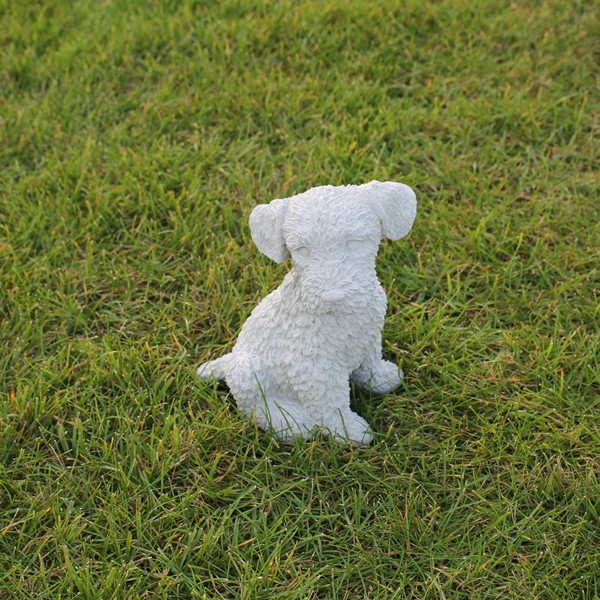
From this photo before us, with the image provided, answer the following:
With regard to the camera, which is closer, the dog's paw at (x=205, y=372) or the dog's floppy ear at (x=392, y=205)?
the dog's floppy ear at (x=392, y=205)

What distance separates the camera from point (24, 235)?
3.33 m

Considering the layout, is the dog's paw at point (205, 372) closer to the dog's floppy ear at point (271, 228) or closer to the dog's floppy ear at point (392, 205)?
the dog's floppy ear at point (271, 228)

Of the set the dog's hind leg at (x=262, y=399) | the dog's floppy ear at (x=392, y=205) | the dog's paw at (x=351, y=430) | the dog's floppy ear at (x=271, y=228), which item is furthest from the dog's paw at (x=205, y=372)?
the dog's floppy ear at (x=392, y=205)

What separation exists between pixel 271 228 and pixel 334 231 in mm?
217

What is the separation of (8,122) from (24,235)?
2.76 feet

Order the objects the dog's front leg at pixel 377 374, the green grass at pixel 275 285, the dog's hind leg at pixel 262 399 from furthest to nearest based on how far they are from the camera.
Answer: the dog's front leg at pixel 377 374 → the dog's hind leg at pixel 262 399 → the green grass at pixel 275 285

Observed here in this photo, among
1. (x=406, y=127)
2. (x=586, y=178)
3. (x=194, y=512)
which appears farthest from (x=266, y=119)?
(x=194, y=512)

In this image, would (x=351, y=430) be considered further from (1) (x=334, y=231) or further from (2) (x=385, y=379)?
(1) (x=334, y=231)

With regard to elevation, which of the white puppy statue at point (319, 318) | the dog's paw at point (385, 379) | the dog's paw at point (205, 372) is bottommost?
the dog's paw at point (385, 379)

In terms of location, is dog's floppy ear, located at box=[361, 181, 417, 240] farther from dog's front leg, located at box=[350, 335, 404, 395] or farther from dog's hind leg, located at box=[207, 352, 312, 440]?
dog's hind leg, located at box=[207, 352, 312, 440]

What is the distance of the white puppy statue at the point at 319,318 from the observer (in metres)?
2.16

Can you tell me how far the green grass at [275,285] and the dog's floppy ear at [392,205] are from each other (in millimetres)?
704

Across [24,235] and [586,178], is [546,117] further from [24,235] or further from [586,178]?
[24,235]

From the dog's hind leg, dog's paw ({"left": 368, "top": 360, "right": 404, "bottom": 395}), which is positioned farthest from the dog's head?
dog's paw ({"left": 368, "top": 360, "right": 404, "bottom": 395})
